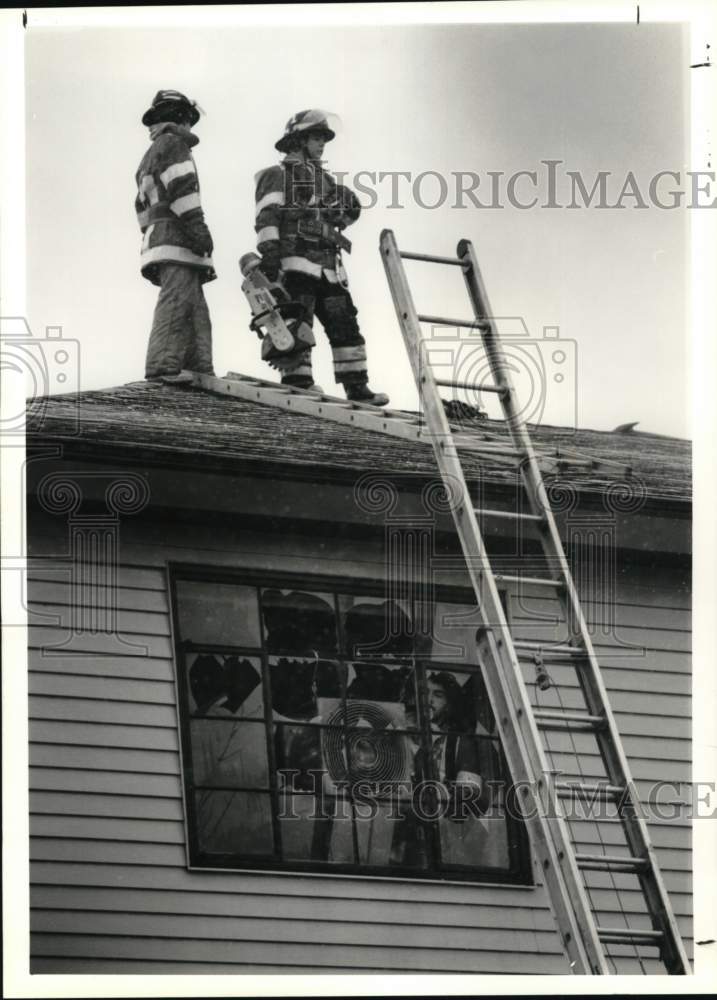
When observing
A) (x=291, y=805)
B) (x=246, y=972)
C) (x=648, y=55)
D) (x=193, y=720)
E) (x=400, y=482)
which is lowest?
(x=246, y=972)

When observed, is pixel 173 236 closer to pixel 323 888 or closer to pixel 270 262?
pixel 270 262

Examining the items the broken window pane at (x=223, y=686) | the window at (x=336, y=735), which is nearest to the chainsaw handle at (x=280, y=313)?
the window at (x=336, y=735)

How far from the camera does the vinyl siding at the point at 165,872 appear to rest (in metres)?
4.92

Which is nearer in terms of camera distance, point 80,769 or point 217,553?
point 80,769

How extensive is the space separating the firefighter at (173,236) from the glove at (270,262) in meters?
0.27

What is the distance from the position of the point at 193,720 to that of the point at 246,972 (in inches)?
39.5

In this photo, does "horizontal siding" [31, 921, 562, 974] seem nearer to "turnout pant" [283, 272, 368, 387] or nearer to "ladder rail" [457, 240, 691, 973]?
"ladder rail" [457, 240, 691, 973]

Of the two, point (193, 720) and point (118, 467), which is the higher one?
point (118, 467)

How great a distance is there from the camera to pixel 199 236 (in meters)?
5.71

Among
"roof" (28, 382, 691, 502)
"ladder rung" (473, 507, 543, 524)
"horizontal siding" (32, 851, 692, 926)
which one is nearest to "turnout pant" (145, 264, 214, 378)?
"roof" (28, 382, 691, 502)

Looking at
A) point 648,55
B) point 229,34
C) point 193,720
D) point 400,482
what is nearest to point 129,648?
point 193,720

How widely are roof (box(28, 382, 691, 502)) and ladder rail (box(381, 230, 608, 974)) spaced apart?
474mm

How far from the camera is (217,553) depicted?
5371 millimetres

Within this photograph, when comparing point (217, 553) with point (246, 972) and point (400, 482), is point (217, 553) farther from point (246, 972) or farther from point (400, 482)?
point (246, 972)
